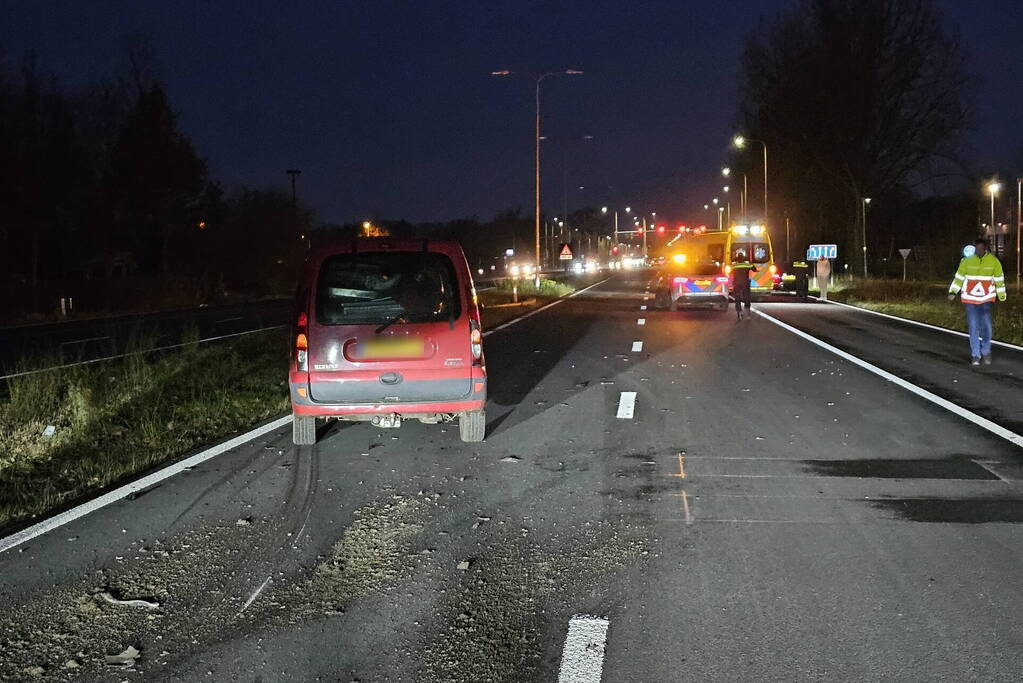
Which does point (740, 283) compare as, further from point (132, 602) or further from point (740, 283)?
point (132, 602)

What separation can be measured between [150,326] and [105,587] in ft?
79.7

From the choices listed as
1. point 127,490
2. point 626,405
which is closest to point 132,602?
point 127,490

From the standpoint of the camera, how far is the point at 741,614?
15.9 ft

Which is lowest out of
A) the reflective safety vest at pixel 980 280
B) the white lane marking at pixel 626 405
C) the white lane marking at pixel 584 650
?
the white lane marking at pixel 584 650

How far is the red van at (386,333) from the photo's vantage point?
8.42 meters

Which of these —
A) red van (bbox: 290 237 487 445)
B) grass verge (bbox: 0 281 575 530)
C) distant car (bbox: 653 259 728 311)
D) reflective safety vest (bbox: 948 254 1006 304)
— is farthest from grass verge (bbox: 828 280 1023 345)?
grass verge (bbox: 0 281 575 530)

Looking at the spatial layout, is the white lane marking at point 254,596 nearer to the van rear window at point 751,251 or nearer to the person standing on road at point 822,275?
the van rear window at point 751,251

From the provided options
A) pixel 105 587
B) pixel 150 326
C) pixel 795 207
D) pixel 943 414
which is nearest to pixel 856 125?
pixel 795 207

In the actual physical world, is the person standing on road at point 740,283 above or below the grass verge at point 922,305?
above

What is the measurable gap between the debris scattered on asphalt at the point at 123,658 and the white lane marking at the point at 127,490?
1.99 meters

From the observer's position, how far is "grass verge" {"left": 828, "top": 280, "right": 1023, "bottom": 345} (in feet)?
72.3

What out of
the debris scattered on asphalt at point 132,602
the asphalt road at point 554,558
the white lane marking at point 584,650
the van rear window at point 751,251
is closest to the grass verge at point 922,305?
the van rear window at point 751,251

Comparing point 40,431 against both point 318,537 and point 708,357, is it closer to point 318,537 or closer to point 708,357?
point 318,537

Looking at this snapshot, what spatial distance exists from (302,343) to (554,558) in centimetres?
356
